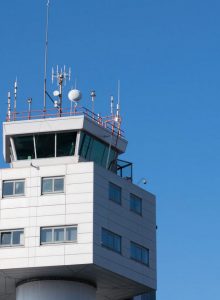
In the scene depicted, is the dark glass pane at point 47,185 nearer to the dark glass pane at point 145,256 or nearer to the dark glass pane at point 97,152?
the dark glass pane at point 97,152

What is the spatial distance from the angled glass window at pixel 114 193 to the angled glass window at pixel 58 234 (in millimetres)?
3312

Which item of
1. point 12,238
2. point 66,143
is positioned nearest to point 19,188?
point 12,238

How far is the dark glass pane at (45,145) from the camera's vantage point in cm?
5884

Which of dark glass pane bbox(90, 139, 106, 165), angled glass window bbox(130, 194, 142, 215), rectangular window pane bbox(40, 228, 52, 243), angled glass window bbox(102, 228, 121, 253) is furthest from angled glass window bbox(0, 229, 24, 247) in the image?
angled glass window bbox(130, 194, 142, 215)

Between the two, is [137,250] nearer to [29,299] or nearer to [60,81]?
[29,299]

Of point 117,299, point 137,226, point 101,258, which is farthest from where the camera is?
point 117,299

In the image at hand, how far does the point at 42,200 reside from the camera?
56375 mm

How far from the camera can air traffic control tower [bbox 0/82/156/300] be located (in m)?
55.3

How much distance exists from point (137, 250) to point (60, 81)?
11530 mm

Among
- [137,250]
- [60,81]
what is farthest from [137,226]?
[60,81]

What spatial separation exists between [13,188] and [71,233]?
4457mm

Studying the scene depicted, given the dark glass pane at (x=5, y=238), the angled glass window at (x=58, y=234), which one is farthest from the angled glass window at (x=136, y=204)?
the dark glass pane at (x=5, y=238)

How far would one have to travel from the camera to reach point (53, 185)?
56.5 metres

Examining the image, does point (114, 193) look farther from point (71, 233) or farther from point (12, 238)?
point (12, 238)
